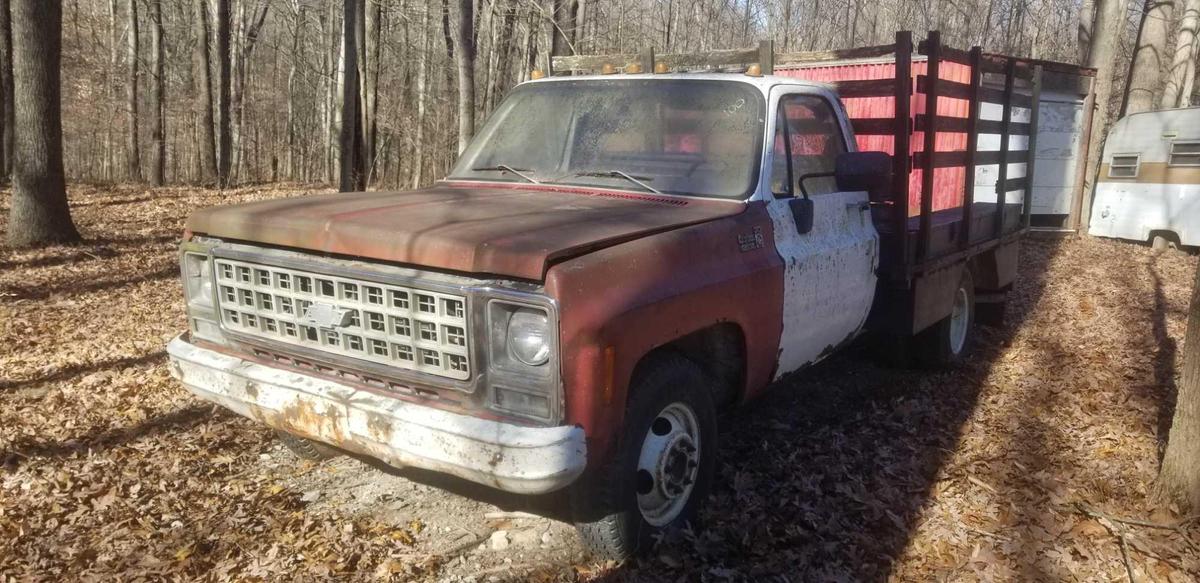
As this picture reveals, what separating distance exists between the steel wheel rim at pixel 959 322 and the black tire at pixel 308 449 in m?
4.65

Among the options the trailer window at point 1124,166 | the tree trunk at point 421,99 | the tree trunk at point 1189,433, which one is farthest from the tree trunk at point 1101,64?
the tree trunk at point 421,99

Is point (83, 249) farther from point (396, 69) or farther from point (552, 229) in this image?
point (396, 69)

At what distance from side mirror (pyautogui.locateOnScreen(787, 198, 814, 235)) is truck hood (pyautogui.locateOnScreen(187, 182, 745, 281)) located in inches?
15.9

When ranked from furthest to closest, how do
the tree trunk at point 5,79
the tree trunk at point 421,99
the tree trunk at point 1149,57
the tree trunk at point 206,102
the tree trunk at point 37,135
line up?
the tree trunk at point 421,99 → the tree trunk at point 206,102 → the tree trunk at point 5,79 → the tree trunk at point 1149,57 → the tree trunk at point 37,135

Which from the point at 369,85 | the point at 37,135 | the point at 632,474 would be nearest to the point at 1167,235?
the point at 632,474

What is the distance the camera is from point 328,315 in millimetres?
3287

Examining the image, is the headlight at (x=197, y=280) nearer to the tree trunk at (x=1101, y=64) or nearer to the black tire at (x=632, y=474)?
the black tire at (x=632, y=474)

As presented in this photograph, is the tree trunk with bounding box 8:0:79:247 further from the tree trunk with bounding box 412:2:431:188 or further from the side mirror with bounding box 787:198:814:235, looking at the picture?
the tree trunk with bounding box 412:2:431:188

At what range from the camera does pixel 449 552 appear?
3.62 metres

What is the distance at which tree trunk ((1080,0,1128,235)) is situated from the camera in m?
14.2

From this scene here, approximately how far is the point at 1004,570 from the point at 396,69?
2960 cm

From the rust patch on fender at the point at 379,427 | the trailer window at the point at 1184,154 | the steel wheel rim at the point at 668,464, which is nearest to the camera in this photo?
the rust patch on fender at the point at 379,427

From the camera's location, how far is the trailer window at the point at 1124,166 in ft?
43.8

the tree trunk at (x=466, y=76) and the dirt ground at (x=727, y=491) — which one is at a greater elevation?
the tree trunk at (x=466, y=76)
